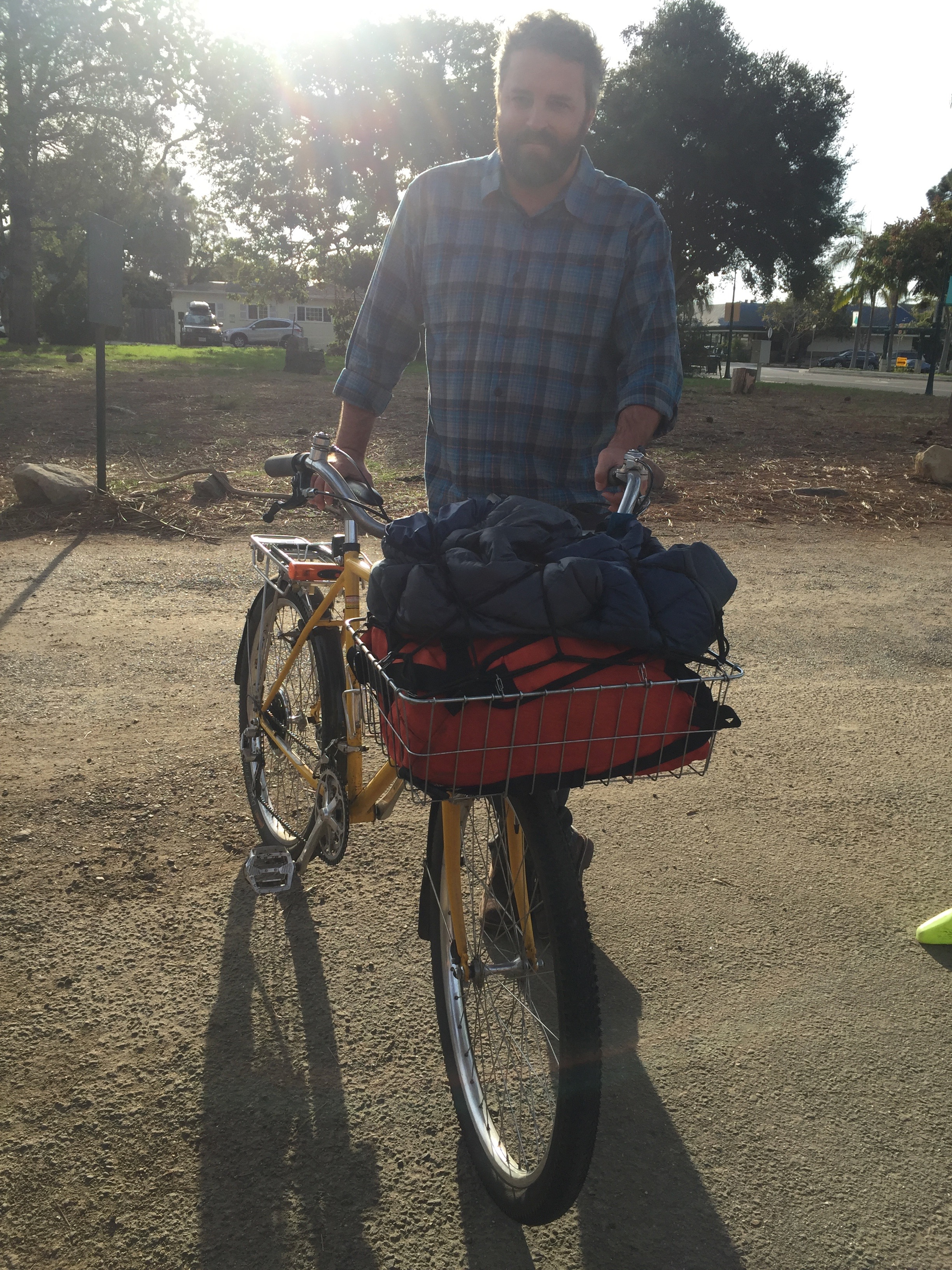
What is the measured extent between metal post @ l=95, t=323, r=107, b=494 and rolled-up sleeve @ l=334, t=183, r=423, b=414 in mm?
6329

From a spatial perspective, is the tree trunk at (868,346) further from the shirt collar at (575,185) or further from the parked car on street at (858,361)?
the shirt collar at (575,185)

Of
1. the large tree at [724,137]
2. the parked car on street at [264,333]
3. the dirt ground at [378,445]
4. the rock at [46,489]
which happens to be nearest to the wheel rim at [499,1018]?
the dirt ground at [378,445]

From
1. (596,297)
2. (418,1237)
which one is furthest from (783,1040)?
(596,297)

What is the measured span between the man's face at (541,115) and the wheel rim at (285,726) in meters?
1.38

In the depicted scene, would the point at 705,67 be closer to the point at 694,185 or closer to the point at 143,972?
the point at 694,185

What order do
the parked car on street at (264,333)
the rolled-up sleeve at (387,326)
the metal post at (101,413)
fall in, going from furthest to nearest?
the parked car on street at (264,333), the metal post at (101,413), the rolled-up sleeve at (387,326)

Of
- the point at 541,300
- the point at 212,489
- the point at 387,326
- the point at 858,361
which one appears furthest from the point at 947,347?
the point at 541,300

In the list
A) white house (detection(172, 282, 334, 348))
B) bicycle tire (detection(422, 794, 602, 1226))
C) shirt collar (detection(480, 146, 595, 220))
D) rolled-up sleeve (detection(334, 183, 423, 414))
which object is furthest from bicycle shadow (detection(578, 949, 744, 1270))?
white house (detection(172, 282, 334, 348))

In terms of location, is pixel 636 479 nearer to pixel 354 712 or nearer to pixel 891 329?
pixel 354 712

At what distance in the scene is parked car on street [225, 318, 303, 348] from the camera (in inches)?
1893

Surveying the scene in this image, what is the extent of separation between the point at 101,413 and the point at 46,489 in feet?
2.93

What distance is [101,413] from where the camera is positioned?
29.4 ft

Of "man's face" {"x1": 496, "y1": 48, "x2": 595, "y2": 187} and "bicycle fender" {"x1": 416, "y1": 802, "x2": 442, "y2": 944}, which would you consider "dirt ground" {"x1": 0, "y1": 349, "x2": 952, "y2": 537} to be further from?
"bicycle fender" {"x1": 416, "y1": 802, "x2": 442, "y2": 944}

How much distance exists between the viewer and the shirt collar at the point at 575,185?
2.66 metres
